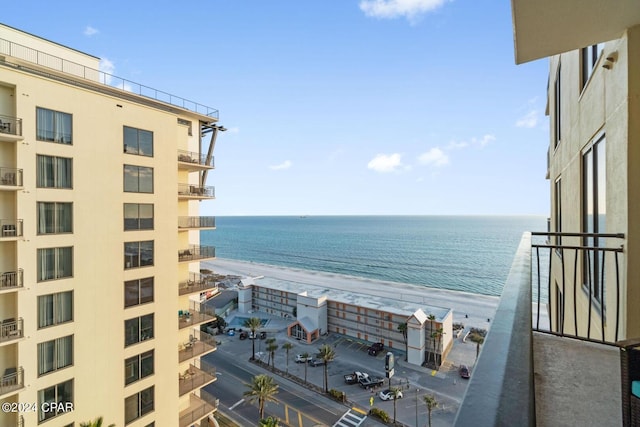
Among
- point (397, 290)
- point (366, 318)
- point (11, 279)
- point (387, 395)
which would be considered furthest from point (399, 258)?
point (11, 279)

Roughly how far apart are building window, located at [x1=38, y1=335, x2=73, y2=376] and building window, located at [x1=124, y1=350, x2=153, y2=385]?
1868 mm

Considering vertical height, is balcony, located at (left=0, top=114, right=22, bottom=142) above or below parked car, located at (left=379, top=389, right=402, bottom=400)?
above

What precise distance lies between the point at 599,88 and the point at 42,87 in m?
13.9

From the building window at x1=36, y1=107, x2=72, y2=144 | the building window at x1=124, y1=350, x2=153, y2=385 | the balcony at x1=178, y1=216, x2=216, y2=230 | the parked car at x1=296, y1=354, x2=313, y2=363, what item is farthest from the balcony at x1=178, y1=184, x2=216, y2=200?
the parked car at x1=296, y1=354, x2=313, y2=363

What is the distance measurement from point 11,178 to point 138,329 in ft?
21.2

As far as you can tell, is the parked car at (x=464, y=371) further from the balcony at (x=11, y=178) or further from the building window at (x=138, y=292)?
the balcony at (x=11, y=178)

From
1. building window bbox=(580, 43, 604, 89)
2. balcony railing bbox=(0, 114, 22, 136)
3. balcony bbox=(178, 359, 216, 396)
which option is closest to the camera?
building window bbox=(580, 43, 604, 89)

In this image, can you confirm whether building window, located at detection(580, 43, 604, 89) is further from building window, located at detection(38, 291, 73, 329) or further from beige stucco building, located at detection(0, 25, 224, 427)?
building window, located at detection(38, 291, 73, 329)

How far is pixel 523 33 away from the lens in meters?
3.40

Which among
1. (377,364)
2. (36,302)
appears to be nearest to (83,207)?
(36,302)

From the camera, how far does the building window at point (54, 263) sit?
9962mm

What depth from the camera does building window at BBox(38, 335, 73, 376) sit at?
9961mm

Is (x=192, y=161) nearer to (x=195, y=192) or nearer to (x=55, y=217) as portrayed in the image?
(x=195, y=192)

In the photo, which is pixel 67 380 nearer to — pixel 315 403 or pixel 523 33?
pixel 523 33
